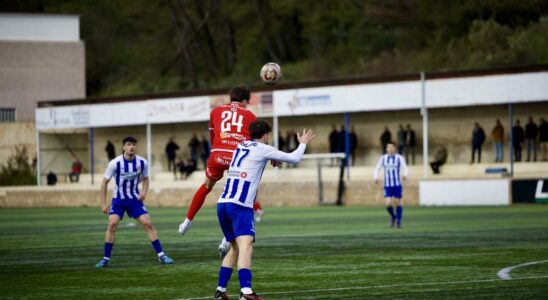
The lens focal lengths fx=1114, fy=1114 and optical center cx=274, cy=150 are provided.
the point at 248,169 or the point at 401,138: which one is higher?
the point at 401,138

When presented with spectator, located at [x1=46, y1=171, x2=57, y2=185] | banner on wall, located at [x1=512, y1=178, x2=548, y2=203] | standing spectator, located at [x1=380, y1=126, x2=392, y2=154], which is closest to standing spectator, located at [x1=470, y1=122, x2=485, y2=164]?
standing spectator, located at [x1=380, y1=126, x2=392, y2=154]

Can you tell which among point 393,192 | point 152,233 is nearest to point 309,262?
point 152,233

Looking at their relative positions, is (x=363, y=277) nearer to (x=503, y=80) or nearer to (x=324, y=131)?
(x=503, y=80)

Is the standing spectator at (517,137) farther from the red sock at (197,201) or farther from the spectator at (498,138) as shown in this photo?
the red sock at (197,201)

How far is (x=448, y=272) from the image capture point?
1486cm

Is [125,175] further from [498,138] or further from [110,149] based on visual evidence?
[110,149]

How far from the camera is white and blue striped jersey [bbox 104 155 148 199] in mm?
17312

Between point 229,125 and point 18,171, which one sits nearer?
point 229,125

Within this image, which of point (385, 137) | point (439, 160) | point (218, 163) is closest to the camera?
point (218, 163)

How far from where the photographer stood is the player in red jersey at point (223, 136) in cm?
1537

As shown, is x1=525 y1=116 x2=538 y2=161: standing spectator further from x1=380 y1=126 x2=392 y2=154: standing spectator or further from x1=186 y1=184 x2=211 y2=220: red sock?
x1=186 y1=184 x2=211 y2=220: red sock

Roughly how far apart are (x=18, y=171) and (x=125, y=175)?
4497 centimetres

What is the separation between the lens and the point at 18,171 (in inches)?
2394

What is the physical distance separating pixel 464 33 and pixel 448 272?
52.8 m
